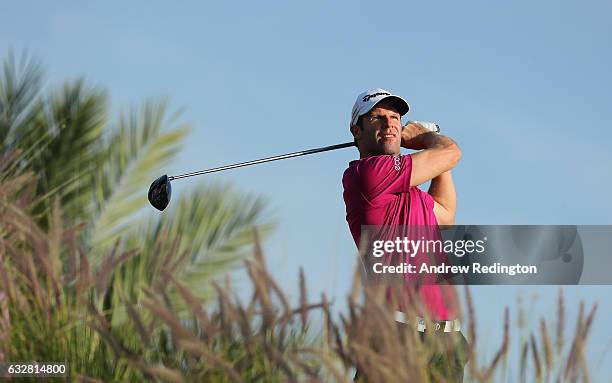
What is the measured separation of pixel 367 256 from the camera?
4.45 metres

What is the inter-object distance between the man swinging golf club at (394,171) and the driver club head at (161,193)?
1359 mm

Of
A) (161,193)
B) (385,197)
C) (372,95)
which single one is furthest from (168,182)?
(385,197)

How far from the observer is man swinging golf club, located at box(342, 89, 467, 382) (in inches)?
187

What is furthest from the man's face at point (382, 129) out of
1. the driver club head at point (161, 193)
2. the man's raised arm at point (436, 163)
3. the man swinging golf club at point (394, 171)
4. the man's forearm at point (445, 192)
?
the driver club head at point (161, 193)

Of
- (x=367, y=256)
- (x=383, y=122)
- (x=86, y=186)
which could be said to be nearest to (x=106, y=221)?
(x=86, y=186)

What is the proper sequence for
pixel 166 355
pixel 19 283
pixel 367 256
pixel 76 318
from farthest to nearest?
pixel 367 256 < pixel 19 283 < pixel 76 318 < pixel 166 355

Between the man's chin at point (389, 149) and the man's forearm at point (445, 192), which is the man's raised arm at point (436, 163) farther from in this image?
the man's chin at point (389, 149)

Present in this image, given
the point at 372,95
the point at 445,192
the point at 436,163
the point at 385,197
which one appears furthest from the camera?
the point at 372,95

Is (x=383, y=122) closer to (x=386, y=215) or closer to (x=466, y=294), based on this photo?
(x=386, y=215)

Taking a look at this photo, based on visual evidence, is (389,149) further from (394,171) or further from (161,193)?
(161,193)

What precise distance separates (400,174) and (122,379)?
5.97ft

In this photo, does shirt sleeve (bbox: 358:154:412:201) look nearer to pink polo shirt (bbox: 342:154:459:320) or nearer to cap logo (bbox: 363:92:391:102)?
pink polo shirt (bbox: 342:154:459:320)

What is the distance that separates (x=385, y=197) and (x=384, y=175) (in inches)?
3.8

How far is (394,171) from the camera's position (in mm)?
4809
